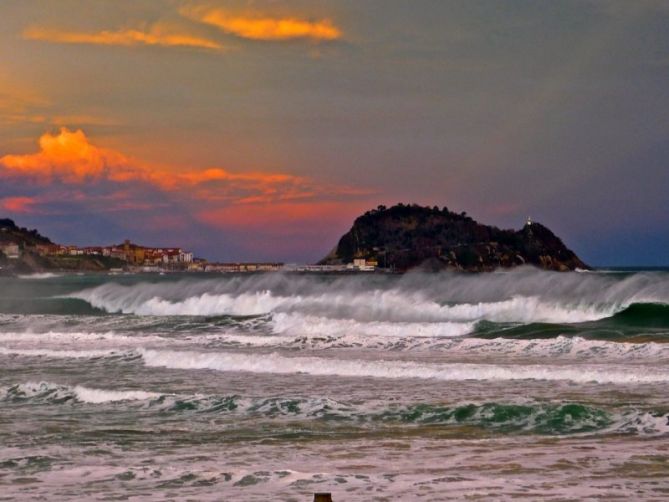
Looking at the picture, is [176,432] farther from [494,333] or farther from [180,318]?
[180,318]

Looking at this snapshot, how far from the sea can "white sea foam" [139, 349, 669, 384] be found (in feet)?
0.20

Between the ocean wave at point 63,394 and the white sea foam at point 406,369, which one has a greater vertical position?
the white sea foam at point 406,369

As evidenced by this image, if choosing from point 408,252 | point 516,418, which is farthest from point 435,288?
point 408,252

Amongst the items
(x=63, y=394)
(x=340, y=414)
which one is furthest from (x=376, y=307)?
(x=340, y=414)

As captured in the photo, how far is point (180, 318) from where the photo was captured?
42031mm

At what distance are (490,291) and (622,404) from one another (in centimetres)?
3704

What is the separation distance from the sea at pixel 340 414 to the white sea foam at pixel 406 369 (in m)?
0.06

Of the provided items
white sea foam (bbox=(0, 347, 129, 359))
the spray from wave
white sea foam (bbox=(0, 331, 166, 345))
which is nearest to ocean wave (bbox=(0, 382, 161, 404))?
white sea foam (bbox=(0, 347, 129, 359))

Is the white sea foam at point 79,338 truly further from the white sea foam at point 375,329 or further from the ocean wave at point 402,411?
the ocean wave at point 402,411

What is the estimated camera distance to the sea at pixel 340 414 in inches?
408

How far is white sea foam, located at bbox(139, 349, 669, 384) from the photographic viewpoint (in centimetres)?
1886

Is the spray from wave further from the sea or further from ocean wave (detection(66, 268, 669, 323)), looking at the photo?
the sea

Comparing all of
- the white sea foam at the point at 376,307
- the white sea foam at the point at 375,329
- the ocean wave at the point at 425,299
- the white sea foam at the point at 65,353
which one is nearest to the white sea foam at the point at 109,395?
the white sea foam at the point at 65,353

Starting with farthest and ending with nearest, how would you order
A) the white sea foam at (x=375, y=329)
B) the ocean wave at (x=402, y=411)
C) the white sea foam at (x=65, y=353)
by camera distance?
1. the white sea foam at (x=375, y=329)
2. the white sea foam at (x=65, y=353)
3. the ocean wave at (x=402, y=411)
